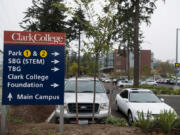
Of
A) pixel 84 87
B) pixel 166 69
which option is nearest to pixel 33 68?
pixel 84 87

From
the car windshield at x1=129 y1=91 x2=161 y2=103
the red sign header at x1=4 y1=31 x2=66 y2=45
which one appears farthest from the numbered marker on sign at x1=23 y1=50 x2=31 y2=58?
the car windshield at x1=129 y1=91 x2=161 y2=103

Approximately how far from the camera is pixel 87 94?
22.9ft

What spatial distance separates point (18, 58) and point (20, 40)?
0.42 meters

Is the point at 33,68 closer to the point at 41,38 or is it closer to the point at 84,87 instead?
the point at 41,38

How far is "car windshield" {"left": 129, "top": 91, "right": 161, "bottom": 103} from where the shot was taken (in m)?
8.12

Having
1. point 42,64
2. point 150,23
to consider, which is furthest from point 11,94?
point 150,23

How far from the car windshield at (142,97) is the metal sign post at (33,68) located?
4780 millimetres

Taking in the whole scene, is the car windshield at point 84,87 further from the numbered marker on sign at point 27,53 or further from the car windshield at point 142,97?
the numbered marker on sign at point 27,53

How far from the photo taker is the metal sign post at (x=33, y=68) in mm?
4309

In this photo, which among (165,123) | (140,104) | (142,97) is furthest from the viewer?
(142,97)

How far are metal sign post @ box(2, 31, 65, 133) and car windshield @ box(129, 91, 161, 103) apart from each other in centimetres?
478

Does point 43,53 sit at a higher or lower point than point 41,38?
lower

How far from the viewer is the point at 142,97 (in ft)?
27.5

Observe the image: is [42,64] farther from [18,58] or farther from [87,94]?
[87,94]
